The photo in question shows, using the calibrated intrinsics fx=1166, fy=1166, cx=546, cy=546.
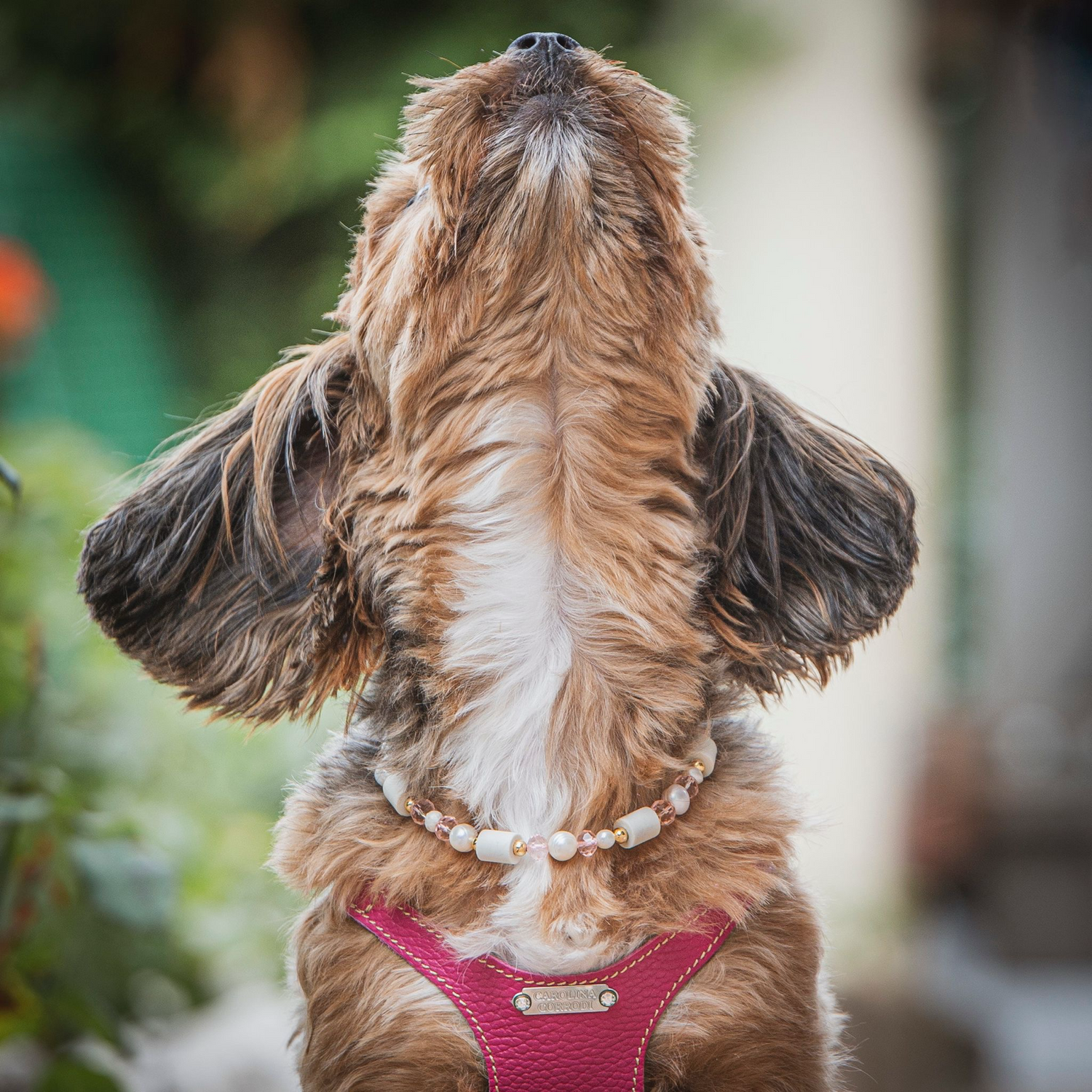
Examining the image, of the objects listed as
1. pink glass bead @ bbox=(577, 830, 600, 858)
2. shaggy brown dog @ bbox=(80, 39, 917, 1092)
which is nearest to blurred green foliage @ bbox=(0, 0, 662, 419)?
shaggy brown dog @ bbox=(80, 39, 917, 1092)

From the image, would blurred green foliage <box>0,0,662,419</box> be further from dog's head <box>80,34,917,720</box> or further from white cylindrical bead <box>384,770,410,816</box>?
white cylindrical bead <box>384,770,410,816</box>

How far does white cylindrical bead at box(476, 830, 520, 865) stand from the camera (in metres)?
1.39

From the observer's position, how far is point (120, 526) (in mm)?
1498

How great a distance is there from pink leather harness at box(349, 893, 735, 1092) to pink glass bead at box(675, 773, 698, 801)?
157mm

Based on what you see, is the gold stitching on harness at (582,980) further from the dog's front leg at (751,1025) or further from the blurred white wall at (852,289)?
the blurred white wall at (852,289)

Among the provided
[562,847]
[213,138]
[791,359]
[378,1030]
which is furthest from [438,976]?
[213,138]

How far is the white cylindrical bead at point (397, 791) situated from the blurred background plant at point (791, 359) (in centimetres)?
61

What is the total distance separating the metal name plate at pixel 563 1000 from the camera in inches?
51.0

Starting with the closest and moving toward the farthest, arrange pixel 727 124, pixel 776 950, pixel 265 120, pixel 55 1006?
pixel 776 950 → pixel 55 1006 → pixel 727 124 → pixel 265 120

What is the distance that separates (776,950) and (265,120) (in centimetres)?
379

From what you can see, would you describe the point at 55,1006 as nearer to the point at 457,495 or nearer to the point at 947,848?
the point at 457,495

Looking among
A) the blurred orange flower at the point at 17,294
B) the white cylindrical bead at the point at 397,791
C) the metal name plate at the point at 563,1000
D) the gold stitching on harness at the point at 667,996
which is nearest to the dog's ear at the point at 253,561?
the white cylindrical bead at the point at 397,791

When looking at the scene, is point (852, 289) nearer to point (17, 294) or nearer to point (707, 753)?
point (707, 753)

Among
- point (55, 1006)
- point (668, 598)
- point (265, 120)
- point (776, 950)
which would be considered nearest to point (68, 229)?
point (265, 120)
